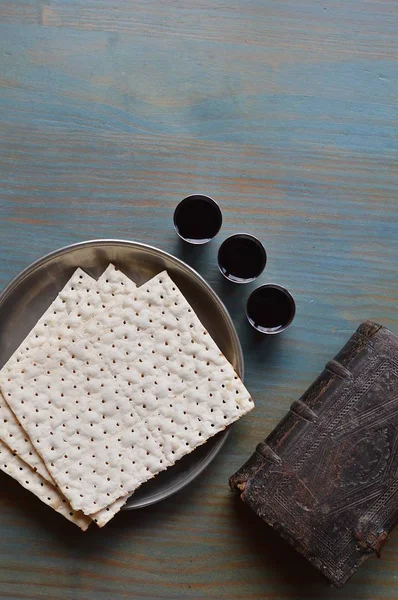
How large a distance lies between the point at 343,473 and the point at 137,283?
1.52 feet

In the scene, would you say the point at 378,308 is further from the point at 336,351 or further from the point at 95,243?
the point at 95,243

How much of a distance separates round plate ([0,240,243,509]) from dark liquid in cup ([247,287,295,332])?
0.05 m

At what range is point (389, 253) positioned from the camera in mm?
1198

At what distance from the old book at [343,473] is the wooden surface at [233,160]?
0.11 meters

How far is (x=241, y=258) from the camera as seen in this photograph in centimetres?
115

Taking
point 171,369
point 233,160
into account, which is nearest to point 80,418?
point 171,369

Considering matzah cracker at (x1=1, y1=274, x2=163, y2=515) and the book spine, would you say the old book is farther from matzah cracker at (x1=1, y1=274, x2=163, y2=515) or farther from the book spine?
matzah cracker at (x1=1, y1=274, x2=163, y2=515)

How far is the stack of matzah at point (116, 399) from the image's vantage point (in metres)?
1.10

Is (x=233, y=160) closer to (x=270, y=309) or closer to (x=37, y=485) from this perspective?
(x=270, y=309)

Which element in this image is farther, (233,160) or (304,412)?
(233,160)

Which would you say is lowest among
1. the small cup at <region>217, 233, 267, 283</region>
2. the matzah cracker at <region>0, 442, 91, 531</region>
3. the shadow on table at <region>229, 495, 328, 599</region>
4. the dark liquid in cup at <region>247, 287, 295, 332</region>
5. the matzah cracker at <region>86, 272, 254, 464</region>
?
the matzah cracker at <region>0, 442, 91, 531</region>

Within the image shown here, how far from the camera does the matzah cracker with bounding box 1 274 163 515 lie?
1094 millimetres

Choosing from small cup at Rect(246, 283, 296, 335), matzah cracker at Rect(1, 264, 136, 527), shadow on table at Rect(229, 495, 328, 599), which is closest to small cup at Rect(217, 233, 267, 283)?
small cup at Rect(246, 283, 296, 335)

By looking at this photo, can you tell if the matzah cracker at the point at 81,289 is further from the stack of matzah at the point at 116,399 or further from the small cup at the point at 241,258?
the small cup at the point at 241,258
